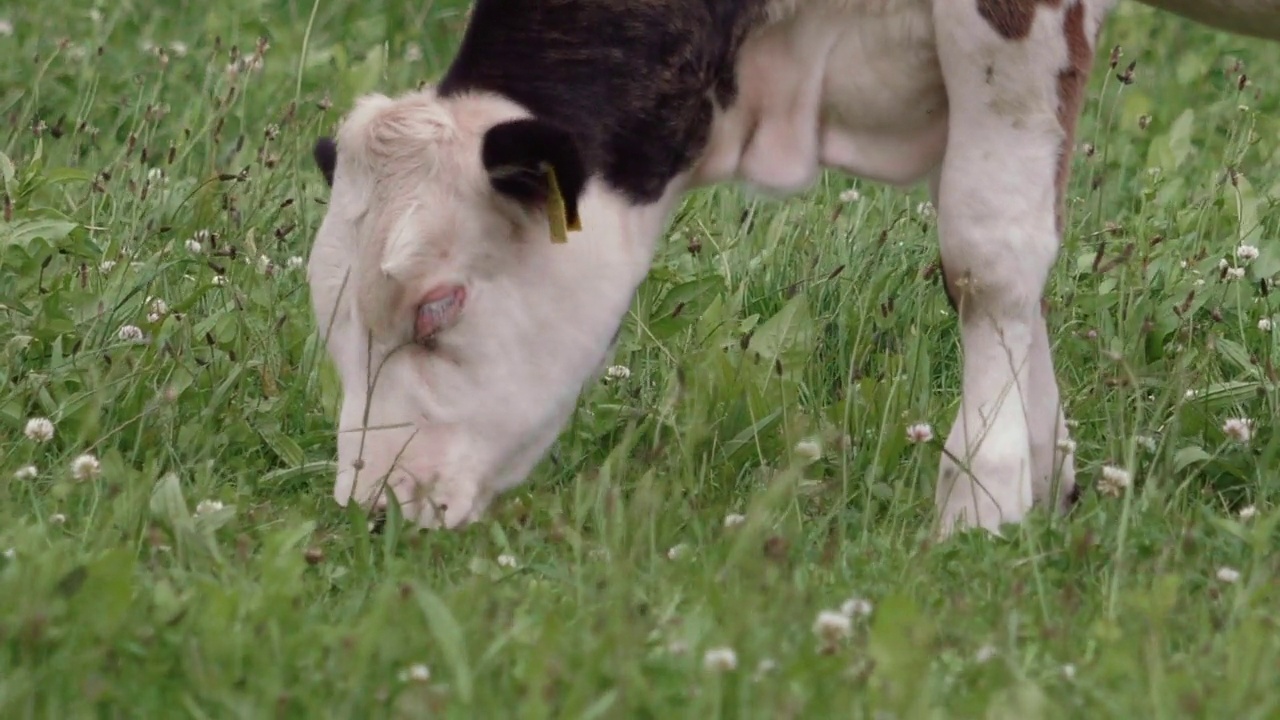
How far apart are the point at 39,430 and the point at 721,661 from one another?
6.97 ft

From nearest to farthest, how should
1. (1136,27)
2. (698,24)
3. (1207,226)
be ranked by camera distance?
(698,24) < (1207,226) < (1136,27)

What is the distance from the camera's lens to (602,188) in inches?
172

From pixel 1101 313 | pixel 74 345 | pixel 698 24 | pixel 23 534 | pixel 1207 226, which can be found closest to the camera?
pixel 23 534

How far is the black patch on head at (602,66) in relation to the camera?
14.2 feet

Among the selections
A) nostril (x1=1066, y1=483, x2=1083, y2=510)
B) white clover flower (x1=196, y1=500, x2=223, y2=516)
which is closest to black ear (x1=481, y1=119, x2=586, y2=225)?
white clover flower (x1=196, y1=500, x2=223, y2=516)

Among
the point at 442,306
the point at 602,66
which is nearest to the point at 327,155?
the point at 442,306

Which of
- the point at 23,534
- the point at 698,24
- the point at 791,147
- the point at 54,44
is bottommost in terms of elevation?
the point at 54,44

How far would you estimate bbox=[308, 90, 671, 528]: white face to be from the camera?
13.7 ft

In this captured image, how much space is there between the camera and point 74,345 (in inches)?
199

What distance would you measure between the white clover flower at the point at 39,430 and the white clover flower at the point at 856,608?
1.92 meters

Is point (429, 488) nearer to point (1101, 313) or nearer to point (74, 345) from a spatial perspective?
point (74, 345)

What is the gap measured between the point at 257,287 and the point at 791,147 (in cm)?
158

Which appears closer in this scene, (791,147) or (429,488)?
(429,488)

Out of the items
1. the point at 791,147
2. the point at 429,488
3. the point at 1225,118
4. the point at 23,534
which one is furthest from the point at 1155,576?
the point at 1225,118
